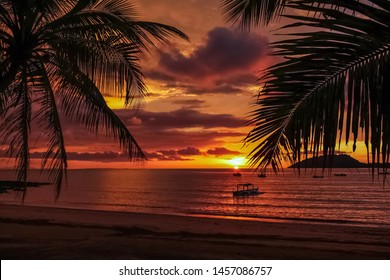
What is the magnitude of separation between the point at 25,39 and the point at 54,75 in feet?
5.40

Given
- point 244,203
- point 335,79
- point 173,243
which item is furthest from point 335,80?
point 244,203

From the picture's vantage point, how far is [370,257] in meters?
8.33

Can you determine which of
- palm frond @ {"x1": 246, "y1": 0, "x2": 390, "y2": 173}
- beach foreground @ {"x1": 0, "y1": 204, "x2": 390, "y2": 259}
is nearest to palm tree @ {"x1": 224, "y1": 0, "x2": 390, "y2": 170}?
palm frond @ {"x1": 246, "y1": 0, "x2": 390, "y2": 173}

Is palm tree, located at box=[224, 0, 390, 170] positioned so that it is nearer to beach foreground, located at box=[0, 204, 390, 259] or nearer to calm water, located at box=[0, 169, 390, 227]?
beach foreground, located at box=[0, 204, 390, 259]

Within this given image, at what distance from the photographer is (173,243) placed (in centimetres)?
924

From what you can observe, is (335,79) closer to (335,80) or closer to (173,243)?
Answer: (335,80)

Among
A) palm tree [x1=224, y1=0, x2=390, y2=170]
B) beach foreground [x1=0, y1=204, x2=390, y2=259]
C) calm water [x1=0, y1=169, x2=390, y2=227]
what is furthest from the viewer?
calm water [x1=0, y1=169, x2=390, y2=227]

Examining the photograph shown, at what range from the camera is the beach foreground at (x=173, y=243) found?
25.6 ft

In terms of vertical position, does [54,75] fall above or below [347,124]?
above

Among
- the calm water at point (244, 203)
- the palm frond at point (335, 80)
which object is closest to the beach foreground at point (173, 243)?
the calm water at point (244, 203)

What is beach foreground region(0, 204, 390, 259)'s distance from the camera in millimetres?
7793
